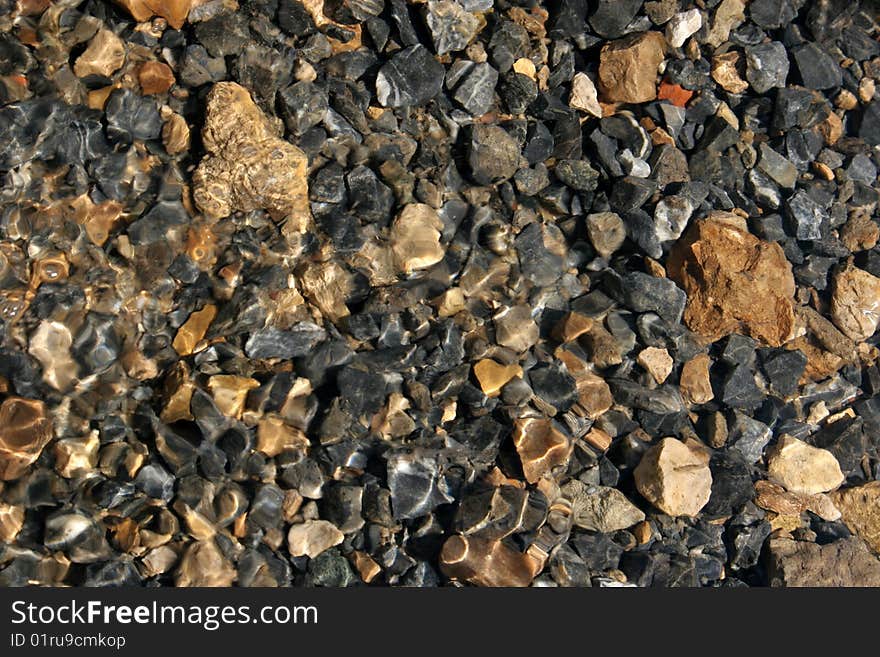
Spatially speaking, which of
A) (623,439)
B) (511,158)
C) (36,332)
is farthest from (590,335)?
(36,332)

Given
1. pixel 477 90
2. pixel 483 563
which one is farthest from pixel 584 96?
pixel 483 563

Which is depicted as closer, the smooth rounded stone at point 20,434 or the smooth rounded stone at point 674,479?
the smooth rounded stone at point 20,434

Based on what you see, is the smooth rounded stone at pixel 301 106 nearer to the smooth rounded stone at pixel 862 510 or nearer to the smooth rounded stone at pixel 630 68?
the smooth rounded stone at pixel 630 68

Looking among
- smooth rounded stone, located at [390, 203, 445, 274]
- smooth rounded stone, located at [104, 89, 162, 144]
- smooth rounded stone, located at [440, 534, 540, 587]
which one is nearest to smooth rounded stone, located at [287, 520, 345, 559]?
smooth rounded stone, located at [440, 534, 540, 587]

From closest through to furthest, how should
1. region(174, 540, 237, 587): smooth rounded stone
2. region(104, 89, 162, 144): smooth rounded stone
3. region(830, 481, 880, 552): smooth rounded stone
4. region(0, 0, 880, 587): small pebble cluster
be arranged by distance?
region(174, 540, 237, 587): smooth rounded stone → region(0, 0, 880, 587): small pebble cluster → region(104, 89, 162, 144): smooth rounded stone → region(830, 481, 880, 552): smooth rounded stone

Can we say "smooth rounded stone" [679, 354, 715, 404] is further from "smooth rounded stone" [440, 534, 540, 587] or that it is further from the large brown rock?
"smooth rounded stone" [440, 534, 540, 587]

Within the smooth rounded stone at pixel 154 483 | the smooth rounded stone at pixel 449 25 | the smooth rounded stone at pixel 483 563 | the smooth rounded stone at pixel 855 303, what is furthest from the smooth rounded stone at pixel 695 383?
the smooth rounded stone at pixel 154 483

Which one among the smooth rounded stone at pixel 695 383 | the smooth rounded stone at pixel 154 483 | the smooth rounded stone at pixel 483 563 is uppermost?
the smooth rounded stone at pixel 695 383
